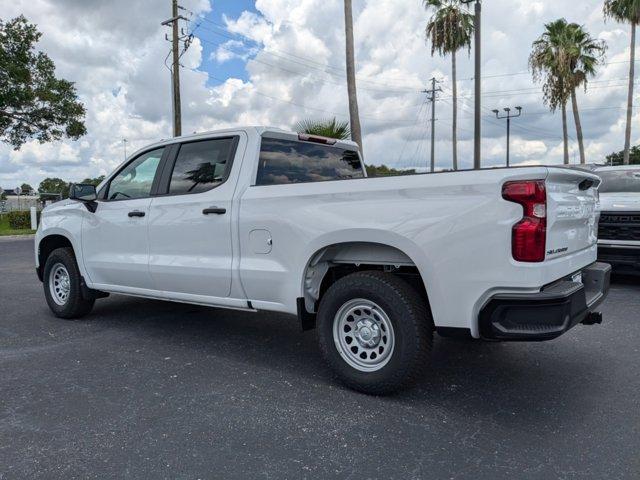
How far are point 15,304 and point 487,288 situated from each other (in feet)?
21.2

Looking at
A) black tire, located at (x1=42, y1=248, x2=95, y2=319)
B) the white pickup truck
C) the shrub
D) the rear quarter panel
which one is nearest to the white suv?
the white pickup truck

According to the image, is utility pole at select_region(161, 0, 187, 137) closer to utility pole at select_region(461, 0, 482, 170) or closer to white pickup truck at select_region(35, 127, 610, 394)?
utility pole at select_region(461, 0, 482, 170)

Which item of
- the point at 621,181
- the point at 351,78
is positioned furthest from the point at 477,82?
the point at 621,181

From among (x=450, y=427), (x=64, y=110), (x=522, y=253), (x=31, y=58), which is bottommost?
(x=450, y=427)

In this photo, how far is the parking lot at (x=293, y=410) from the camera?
285 cm

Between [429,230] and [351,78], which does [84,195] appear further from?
[351,78]

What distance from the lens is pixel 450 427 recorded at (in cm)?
329

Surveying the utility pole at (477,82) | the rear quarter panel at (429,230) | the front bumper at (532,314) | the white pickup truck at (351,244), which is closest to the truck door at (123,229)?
the white pickup truck at (351,244)

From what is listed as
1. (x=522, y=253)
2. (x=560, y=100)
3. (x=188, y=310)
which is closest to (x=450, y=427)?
(x=522, y=253)

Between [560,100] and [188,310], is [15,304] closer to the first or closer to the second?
[188,310]

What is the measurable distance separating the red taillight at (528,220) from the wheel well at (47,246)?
524 cm

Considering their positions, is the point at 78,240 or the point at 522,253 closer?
the point at 522,253

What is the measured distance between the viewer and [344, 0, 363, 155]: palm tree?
15.4 metres

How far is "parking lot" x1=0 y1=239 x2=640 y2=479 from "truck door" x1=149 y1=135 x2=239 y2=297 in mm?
710
